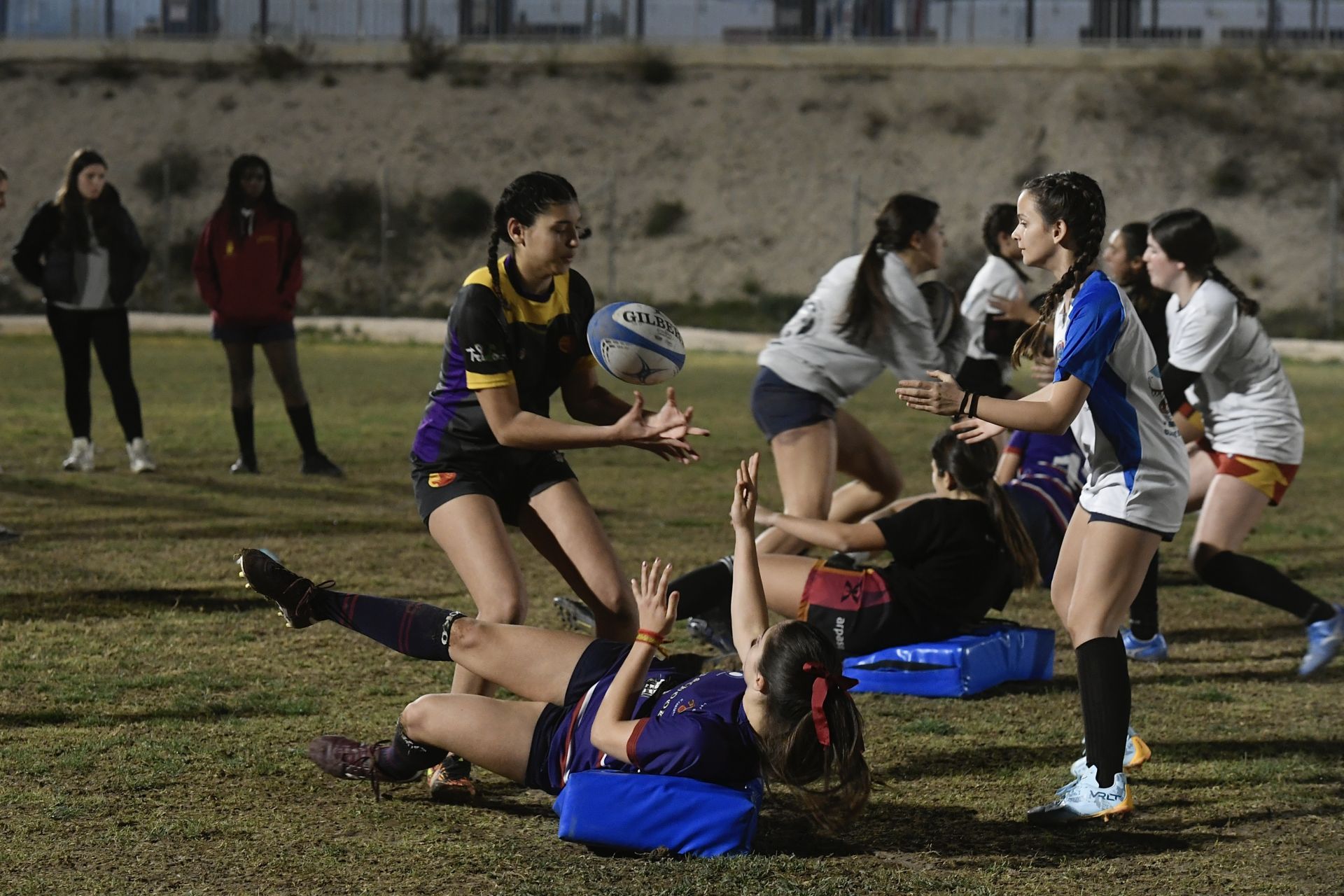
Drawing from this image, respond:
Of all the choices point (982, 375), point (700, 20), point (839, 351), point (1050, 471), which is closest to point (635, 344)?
point (839, 351)

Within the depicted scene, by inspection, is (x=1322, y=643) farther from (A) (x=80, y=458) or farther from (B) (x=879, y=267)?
(A) (x=80, y=458)

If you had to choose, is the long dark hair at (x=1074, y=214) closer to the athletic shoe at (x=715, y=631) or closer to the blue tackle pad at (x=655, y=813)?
the blue tackle pad at (x=655, y=813)

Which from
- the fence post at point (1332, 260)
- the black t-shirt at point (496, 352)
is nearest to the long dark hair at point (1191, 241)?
the black t-shirt at point (496, 352)

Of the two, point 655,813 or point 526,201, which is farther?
point 526,201

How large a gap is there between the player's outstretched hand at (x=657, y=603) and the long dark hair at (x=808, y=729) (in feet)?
0.84

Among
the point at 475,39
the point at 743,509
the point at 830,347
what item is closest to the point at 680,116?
the point at 475,39

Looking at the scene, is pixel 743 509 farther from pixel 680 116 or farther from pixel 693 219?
pixel 680 116

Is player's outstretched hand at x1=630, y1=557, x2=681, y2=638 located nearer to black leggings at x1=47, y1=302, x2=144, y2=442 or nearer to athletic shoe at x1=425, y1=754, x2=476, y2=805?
athletic shoe at x1=425, y1=754, x2=476, y2=805

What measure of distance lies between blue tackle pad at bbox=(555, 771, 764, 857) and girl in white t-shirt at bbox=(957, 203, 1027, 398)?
14.5 ft

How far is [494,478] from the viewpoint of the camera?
489 centimetres

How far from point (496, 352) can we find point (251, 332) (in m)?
6.93

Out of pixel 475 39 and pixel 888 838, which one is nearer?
pixel 888 838

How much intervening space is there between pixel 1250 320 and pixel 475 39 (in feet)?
142

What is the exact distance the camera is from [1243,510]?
6.40 m
